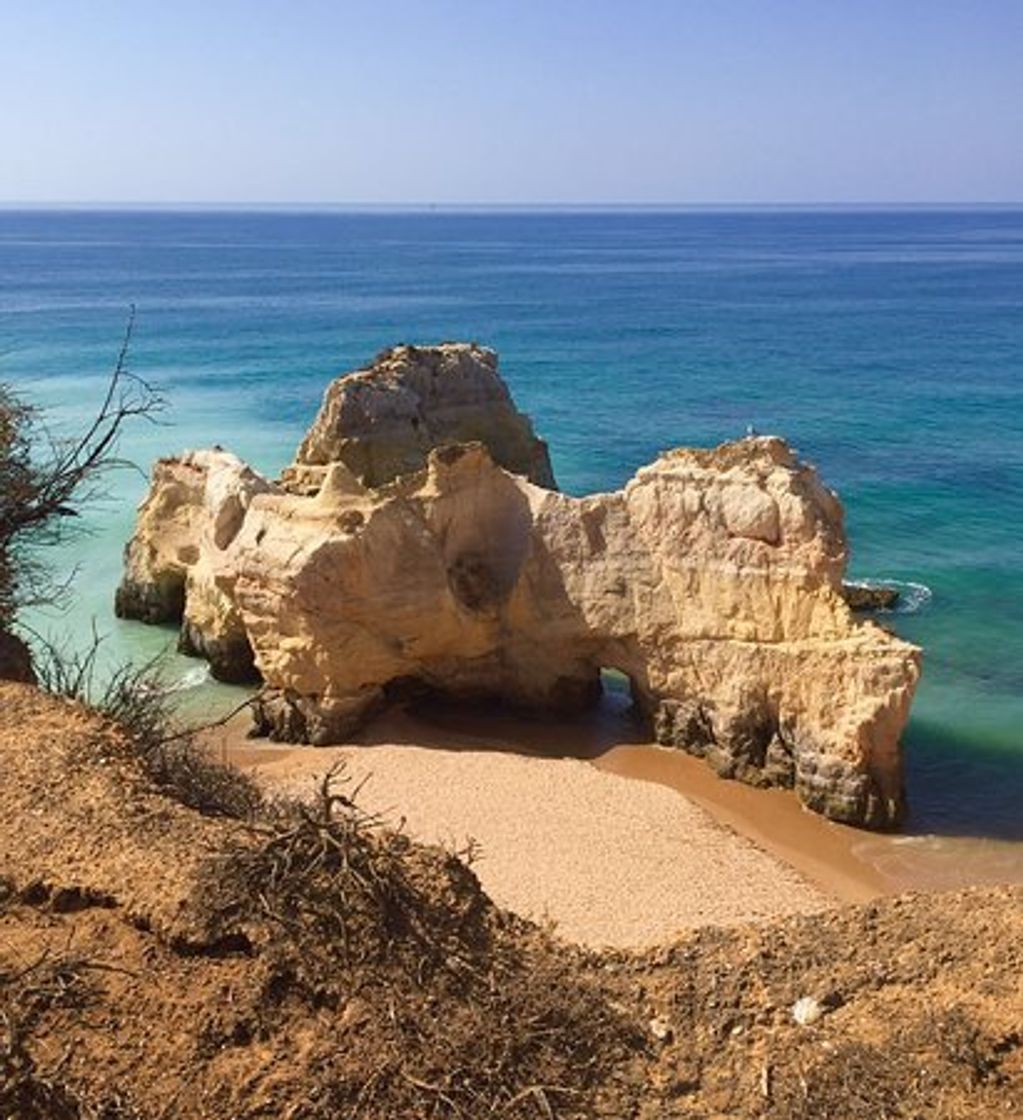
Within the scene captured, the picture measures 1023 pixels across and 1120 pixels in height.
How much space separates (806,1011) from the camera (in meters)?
7.84

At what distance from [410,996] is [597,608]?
1465 centimetres

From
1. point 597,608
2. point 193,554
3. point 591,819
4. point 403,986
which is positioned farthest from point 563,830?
point 193,554

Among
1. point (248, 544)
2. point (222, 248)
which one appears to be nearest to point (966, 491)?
point (248, 544)

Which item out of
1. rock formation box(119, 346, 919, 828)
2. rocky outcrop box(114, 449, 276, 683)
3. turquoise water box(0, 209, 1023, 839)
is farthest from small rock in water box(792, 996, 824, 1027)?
rocky outcrop box(114, 449, 276, 683)

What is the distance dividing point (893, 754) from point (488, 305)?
7010 centimetres

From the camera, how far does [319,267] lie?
121438 mm

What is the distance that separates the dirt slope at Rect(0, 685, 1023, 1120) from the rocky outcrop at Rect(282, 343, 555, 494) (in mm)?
17966

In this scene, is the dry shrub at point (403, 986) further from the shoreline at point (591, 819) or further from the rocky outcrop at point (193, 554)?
the rocky outcrop at point (193, 554)

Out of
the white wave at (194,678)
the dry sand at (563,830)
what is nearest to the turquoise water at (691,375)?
the white wave at (194,678)

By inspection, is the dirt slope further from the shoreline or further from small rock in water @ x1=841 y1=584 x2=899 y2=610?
small rock in water @ x1=841 y1=584 x2=899 y2=610

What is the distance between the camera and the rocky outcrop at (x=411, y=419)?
1046 inches

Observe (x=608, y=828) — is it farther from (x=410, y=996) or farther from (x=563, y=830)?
(x=410, y=996)

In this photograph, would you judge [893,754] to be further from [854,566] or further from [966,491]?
[966,491]

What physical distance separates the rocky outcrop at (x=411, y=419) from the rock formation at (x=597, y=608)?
8.63ft
